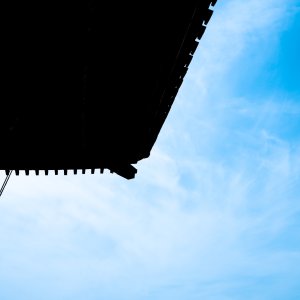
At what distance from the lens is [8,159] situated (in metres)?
6.64

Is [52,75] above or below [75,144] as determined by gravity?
below

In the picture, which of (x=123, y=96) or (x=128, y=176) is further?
(x=128, y=176)

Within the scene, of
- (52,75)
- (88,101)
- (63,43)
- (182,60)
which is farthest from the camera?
(182,60)

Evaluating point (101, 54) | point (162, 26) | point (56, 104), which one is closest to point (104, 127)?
point (56, 104)

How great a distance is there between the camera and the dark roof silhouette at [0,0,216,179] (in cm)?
353

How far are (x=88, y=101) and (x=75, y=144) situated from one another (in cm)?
159

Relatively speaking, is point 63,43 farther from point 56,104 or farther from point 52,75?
point 56,104

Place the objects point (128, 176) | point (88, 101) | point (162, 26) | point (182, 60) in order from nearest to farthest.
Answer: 1. point (162, 26)
2. point (88, 101)
3. point (182, 60)
4. point (128, 176)

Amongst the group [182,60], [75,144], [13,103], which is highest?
[182,60]

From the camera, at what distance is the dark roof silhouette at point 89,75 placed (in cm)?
353

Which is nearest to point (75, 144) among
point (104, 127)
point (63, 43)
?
point (104, 127)

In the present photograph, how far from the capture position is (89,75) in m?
4.44

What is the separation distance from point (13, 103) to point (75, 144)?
209 cm

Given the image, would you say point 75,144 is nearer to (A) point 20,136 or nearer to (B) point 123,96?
(A) point 20,136
